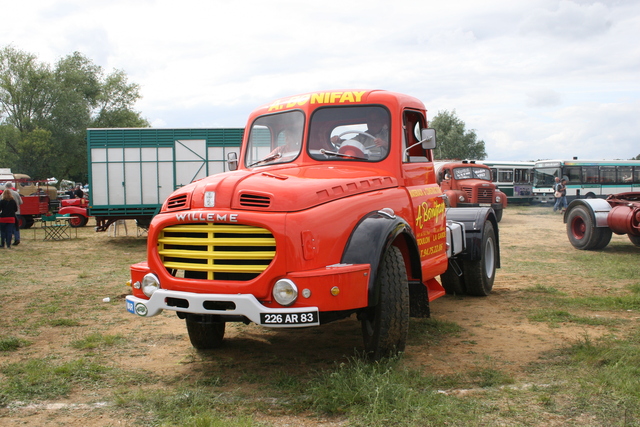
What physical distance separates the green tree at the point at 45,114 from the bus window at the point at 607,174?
113 feet

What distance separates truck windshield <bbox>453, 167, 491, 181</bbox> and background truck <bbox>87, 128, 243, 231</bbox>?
33.6 ft

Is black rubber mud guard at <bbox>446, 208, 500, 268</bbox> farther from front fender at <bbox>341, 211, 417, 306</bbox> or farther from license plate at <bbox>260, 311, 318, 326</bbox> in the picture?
license plate at <bbox>260, 311, 318, 326</bbox>

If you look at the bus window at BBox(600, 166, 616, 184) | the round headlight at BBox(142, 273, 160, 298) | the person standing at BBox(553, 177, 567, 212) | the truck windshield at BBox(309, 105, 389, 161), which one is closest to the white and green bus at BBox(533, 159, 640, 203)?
the bus window at BBox(600, 166, 616, 184)

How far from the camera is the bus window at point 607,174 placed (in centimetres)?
3116

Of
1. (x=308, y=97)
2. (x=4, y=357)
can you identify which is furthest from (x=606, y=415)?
(x=4, y=357)

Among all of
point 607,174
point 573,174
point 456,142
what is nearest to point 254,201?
point 573,174

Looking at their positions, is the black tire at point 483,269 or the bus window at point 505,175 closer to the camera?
the black tire at point 483,269

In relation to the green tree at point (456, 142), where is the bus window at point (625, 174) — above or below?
below

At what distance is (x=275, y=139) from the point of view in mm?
5844

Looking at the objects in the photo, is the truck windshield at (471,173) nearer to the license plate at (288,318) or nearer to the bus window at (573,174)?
the bus window at (573,174)

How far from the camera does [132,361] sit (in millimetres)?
5172

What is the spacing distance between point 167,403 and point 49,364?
5.55 ft

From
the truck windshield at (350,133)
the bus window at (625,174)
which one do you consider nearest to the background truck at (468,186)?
the bus window at (625,174)

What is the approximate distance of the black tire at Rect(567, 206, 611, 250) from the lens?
1316cm
